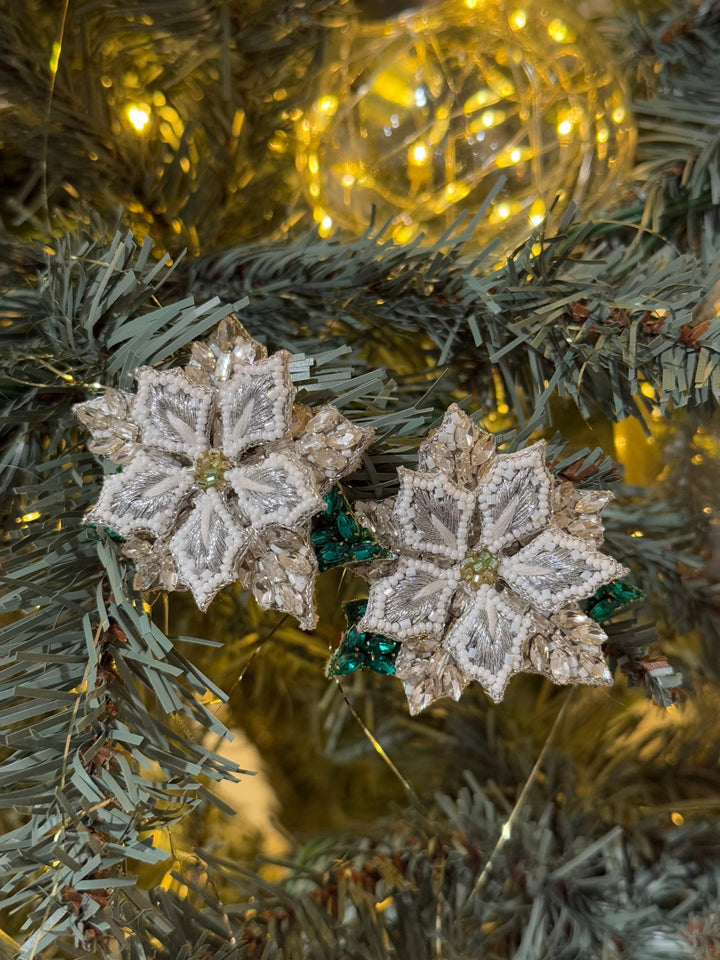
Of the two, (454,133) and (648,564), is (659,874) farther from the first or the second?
(454,133)

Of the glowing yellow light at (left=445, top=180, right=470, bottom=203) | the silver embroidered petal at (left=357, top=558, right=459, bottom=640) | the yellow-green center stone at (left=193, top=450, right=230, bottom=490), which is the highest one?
the glowing yellow light at (left=445, top=180, right=470, bottom=203)

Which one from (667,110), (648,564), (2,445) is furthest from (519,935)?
(667,110)

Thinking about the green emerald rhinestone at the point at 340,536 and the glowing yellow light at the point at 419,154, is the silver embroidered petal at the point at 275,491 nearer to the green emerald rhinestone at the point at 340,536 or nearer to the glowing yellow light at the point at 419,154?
the green emerald rhinestone at the point at 340,536

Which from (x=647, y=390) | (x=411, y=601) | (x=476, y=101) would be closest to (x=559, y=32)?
(x=476, y=101)

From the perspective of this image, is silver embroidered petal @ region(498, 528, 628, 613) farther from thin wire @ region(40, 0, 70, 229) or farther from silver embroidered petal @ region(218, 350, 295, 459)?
thin wire @ region(40, 0, 70, 229)

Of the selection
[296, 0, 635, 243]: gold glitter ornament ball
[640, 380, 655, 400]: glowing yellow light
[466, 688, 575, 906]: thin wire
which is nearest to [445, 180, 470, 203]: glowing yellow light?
[296, 0, 635, 243]: gold glitter ornament ball

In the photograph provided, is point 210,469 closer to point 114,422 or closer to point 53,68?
point 114,422

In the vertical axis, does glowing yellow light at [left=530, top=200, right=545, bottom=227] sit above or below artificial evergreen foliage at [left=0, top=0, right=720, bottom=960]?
above
